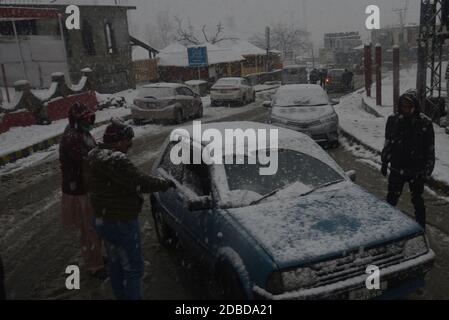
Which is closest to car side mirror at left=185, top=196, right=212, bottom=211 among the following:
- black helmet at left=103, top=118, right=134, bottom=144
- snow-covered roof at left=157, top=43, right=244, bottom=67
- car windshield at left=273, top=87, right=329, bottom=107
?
black helmet at left=103, top=118, right=134, bottom=144

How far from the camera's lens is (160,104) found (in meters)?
17.2

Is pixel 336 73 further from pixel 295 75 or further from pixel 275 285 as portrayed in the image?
pixel 275 285

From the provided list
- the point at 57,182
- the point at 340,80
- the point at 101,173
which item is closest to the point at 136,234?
the point at 101,173

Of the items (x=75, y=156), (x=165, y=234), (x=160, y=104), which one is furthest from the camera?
(x=160, y=104)

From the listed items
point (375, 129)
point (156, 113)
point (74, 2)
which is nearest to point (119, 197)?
point (375, 129)

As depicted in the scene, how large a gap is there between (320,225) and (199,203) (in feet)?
3.71

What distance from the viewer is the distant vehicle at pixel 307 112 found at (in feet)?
38.5

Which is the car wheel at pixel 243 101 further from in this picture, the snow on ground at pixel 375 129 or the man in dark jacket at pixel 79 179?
the man in dark jacket at pixel 79 179

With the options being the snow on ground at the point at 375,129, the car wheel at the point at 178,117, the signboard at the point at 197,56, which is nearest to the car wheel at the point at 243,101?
the snow on ground at the point at 375,129

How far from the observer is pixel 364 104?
20844 mm

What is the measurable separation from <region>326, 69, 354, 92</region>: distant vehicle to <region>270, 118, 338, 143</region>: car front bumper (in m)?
20.4

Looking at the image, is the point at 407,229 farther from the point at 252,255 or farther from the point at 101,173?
the point at 101,173

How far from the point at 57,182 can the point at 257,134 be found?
243 inches
